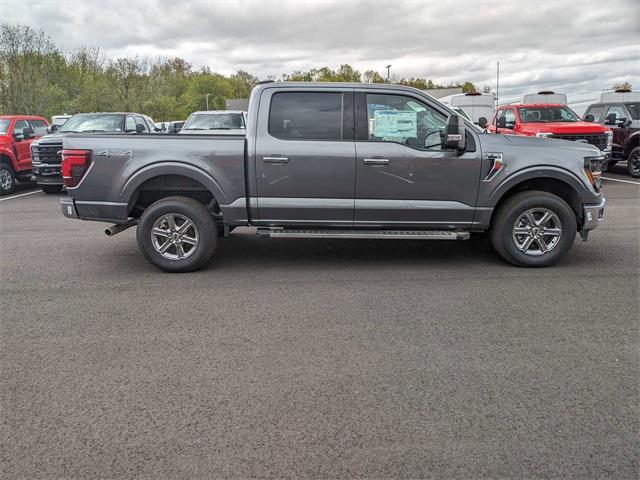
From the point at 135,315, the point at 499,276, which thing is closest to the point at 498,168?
the point at 499,276

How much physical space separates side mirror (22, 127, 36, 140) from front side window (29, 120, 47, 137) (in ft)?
0.76

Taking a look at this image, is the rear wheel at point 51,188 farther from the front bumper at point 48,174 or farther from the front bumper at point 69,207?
the front bumper at point 69,207

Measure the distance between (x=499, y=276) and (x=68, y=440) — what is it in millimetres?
4449

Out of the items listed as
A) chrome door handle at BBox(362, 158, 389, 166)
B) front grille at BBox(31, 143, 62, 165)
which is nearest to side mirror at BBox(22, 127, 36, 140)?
front grille at BBox(31, 143, 62, 165)

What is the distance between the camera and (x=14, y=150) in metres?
14.0

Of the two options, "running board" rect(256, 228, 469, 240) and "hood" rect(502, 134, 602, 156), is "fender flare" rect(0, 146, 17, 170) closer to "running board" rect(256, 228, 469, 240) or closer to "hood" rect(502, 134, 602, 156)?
"running board" rect(256, 228, 469, 240)

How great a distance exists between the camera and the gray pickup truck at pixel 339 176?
5.88 m

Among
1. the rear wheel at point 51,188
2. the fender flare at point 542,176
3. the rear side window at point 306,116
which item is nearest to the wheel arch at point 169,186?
the rear side window at point 306,116

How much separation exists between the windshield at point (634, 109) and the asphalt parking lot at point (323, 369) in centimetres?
1044

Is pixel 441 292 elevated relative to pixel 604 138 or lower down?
lower down

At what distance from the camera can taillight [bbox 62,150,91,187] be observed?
5.94 metres

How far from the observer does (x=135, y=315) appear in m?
4.77

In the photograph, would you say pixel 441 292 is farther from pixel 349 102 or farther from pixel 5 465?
pixel 5 465

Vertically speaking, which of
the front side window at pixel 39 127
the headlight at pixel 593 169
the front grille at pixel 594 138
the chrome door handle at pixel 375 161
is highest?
the front side window at pixel 39 127
